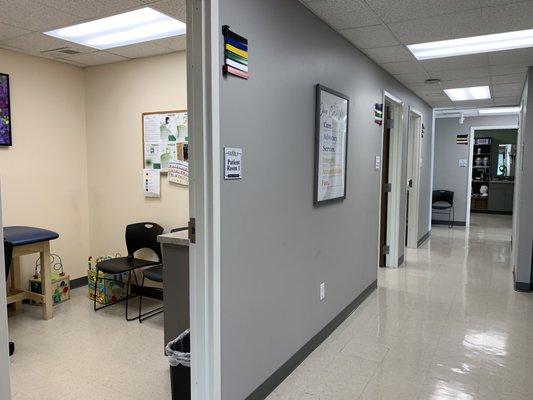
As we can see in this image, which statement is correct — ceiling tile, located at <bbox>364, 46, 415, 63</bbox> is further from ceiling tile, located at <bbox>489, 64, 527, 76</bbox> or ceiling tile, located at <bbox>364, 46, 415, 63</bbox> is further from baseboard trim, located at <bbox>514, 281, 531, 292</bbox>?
baseboard trim, located at <bbox>514, 281, 531, 292</bbox>

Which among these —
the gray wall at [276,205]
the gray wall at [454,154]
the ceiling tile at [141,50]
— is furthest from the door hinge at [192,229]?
the gray wall at [454,154]

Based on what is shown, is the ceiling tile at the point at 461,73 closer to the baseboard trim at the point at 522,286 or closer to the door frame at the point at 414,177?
the door frame at the point at 414,177

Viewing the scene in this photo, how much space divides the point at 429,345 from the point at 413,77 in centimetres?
310

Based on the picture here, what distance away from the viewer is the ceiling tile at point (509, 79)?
4.68 m

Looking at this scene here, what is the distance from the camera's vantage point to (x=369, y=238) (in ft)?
14.0

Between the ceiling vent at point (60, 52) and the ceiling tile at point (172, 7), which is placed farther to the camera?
the ceiling vent at point (60, 52)

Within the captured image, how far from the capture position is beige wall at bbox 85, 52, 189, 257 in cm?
400

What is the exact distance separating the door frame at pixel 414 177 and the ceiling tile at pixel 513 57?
1993 millimetres

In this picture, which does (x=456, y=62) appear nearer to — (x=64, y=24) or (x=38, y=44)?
(x=64, y=24)

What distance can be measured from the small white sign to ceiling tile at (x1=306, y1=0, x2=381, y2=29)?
1.24 metres

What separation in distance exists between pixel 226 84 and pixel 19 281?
322 centimetres

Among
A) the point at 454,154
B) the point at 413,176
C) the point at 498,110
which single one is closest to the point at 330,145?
the point at 413,176

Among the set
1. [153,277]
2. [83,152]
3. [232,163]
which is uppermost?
[83,152]

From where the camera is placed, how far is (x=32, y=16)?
113 inches
